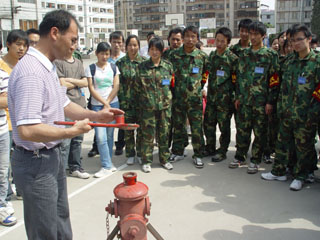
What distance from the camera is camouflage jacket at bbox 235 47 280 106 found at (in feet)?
14.2

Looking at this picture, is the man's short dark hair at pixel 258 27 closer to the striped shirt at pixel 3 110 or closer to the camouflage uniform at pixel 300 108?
the camouflage uniform at pixel 300 108

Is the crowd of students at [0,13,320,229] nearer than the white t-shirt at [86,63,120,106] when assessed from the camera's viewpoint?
Yes

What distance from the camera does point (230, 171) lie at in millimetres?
4672

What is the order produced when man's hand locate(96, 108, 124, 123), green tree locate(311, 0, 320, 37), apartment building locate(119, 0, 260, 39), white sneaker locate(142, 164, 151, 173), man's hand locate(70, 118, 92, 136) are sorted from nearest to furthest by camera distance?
man's hand locate(70, 118, 92, 136), man's hand locate(96, 108, 124, 123), white sneaker locate(142, 164, 151, 173), green tree locate(311, 0, 320, 37), apartment building locate(119, 0, 260, 39)

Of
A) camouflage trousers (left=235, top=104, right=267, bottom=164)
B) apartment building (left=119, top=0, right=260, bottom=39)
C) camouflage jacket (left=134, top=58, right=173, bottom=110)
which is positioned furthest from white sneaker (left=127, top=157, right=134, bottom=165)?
apartment building (left=119, top=0, right=260, bottom=39)

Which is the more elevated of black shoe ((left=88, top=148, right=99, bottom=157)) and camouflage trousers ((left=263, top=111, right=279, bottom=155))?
camouflage trousers ((left=263, top=111, right=279, bottom=155))

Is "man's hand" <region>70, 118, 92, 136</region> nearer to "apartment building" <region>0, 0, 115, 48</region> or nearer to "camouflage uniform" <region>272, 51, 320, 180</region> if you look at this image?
"camouflage uniform" <region>272, 51, 320, 180</region>

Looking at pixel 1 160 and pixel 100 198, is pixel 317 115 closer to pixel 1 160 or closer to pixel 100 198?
pixel 100 198

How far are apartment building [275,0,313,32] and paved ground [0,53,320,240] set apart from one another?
3068 inches

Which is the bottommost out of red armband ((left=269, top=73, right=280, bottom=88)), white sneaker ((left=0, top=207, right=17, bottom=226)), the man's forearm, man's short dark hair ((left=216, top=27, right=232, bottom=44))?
white sneaker ((left=0, top=207, right=17, bottom=226))

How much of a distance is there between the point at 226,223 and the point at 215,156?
77.0 inches

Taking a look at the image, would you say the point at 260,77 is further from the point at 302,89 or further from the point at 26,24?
the point at 26,24

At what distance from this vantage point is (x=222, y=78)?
479cm

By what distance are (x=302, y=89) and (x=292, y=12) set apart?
264 feet
